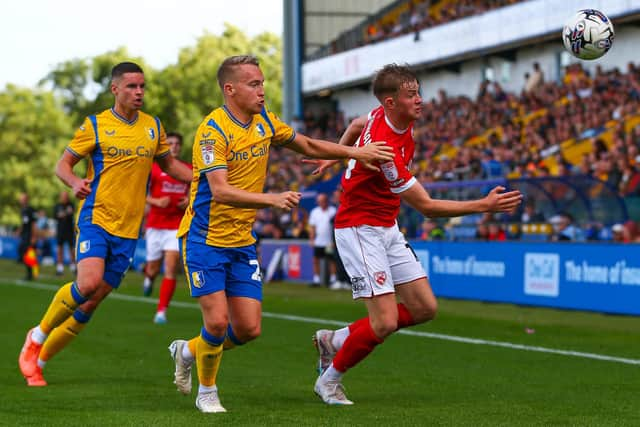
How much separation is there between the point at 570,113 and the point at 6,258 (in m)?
24.4

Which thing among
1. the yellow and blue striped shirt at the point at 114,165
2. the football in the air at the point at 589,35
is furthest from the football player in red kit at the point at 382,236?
the football in the air at the point at 589,35

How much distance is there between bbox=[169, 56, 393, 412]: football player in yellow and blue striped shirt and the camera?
24.6ft

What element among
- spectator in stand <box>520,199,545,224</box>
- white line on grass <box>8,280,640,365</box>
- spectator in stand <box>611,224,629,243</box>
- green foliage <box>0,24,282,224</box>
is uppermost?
green foliage <box>0,24,282,224</box>

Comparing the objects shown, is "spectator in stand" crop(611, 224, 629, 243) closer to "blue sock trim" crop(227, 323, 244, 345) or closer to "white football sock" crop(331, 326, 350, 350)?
"white football sock" crop(331, 326, 350, 350)

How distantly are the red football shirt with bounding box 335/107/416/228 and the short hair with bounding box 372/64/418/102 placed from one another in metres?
0.20

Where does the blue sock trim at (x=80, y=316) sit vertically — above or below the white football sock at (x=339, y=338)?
above

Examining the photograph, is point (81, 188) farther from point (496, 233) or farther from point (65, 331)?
point (496, 233)

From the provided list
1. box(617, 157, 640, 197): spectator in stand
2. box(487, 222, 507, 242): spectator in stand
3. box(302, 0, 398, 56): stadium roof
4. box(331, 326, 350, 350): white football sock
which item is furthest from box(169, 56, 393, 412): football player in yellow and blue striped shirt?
box(302, 0, 398, 56): stadium roof

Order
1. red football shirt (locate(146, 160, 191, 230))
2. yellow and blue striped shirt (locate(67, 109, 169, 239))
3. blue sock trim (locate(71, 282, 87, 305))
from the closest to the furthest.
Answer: blue sock trim (locate(71, 282, 87, 305)) → yellow and blue striped shirt (locate(67, 109, 169, 239)) → red football shirt (locate(146, 160, 191, 230))

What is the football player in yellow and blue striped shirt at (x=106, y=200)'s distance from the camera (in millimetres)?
8891

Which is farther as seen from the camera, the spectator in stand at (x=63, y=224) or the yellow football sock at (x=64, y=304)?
the spectator in stand at (x=63, y=224)

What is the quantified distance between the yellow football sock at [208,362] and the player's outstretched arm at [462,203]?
5.26 ft

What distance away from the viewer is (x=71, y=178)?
28.4 feet

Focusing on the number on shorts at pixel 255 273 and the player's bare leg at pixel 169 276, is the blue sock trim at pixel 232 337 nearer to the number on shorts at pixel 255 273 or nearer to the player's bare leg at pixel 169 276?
the number on shorts at pixel 255 273
